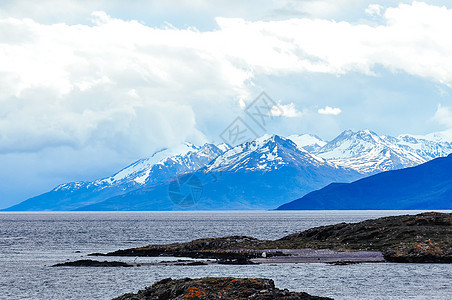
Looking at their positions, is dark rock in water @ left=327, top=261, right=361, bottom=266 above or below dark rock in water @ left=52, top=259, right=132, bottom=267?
below

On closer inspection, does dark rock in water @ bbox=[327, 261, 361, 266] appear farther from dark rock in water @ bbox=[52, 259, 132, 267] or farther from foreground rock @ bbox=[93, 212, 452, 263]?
dark rock in water @ bbox=[52, 259, 132, 267]

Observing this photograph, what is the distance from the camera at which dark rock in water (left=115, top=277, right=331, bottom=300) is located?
3812cm

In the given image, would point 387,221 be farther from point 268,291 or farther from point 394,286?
point 268,291

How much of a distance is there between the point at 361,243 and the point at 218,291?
62.9m

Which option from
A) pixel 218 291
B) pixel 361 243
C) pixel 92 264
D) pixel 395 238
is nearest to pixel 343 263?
pixel 395 238

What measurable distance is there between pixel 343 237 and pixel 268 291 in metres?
68.5

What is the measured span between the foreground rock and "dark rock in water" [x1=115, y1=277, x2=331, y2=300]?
142 feet

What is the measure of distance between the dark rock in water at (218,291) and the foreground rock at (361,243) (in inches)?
1705

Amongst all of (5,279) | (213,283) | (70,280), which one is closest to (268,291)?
(213,283)

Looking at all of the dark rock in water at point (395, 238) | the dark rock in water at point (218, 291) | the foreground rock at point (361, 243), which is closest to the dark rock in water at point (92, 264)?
the foreground rock at point (361, 243)

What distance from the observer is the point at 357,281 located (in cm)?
6153

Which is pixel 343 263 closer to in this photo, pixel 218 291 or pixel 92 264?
pixel 92 264

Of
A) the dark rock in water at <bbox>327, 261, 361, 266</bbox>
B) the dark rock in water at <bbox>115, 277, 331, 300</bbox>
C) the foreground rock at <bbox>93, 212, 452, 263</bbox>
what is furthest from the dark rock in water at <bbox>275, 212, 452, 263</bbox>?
the dark rock in water at <bbox>115, 277, 331, 300</bbox>

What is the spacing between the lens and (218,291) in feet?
130
